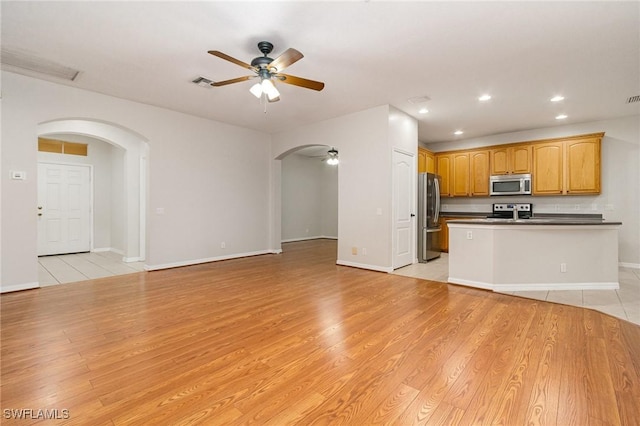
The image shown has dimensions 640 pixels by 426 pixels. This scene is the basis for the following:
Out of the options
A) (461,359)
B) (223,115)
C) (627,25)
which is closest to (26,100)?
(223,115)

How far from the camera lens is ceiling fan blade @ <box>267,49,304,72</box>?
2717 millimetres

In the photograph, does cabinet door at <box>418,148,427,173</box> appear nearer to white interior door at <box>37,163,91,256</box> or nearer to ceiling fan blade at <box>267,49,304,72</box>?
ceiling fan blade at <box>267,49,304,72</box>

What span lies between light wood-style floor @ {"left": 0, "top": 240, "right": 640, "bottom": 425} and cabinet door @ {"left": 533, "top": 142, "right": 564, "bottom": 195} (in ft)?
12.4

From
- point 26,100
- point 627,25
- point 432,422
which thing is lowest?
point 432,422

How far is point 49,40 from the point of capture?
10.3ft

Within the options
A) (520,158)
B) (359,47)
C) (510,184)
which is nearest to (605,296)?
(510,184)

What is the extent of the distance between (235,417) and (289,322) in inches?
53.7

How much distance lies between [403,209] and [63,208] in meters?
7.87

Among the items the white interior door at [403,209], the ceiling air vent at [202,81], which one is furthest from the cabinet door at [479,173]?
the ceiling air vent at [202,81]

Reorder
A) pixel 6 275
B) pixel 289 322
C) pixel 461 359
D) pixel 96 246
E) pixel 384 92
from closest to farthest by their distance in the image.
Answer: pixel 461 359, pixel 289 322, pixel 6 275, pixel 384 92, pixel 96 246

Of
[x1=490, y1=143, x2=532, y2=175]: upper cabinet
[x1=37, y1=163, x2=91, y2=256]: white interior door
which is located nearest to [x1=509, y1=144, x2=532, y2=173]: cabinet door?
[x1=490, y1=143, x2=532, y2=175]: upper cabinet

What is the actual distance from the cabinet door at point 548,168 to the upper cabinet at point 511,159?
143mm

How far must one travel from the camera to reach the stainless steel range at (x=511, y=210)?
6.67 metres

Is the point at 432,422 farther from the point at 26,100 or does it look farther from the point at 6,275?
the point at 26,100
